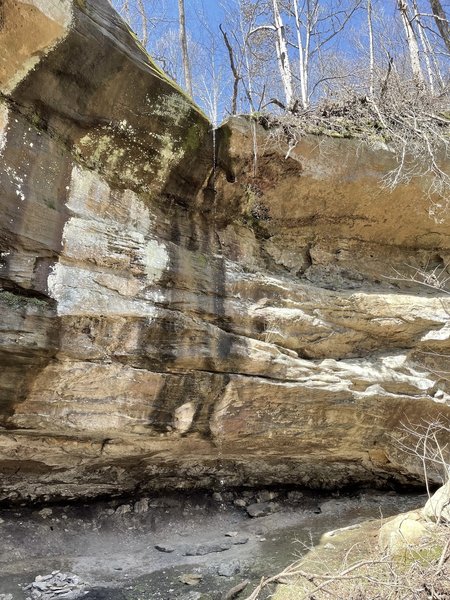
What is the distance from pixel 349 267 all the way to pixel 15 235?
15.2 feet

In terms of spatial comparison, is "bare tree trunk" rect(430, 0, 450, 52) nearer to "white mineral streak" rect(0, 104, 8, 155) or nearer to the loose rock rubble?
"white mineral streak" rect(0, 104, 8, 155)

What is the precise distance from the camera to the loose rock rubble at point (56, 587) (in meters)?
4.66

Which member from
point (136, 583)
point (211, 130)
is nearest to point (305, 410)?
point (136, 583)

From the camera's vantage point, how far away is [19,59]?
15.0 ft

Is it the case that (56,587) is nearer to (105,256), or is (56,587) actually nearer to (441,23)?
(105,256)

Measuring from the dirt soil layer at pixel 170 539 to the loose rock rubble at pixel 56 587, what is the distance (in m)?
0.01

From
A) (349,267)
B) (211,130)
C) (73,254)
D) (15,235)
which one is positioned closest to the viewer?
(15,235)

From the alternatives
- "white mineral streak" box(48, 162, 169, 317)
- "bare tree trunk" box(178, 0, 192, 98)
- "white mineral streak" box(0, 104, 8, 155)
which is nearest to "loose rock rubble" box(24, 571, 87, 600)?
"white mineral streak" box(48, 162, 169, 317)

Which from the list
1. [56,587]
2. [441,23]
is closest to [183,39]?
[441,23]

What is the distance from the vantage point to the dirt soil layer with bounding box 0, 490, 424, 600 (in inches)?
194

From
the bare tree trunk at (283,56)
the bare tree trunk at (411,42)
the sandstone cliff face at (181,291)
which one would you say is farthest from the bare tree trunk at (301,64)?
the sandstone cliff face at (181,291)

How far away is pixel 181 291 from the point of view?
221 inches

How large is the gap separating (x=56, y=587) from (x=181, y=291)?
332 centimetres

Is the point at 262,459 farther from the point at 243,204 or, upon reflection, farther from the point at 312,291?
the point at 243,204
